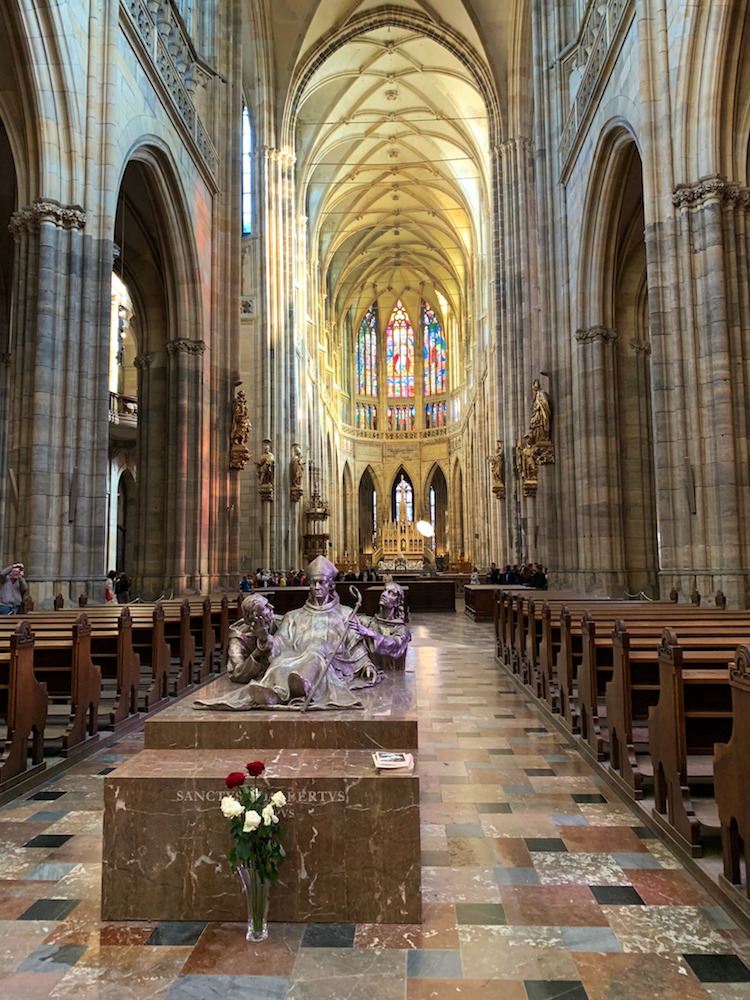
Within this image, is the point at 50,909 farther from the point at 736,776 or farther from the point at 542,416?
the point at 542,416

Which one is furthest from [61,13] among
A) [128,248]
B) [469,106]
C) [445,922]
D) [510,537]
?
[469,106]

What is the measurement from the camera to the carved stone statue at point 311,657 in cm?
Result: 399

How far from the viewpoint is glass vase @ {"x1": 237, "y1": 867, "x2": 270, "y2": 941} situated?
117 inches

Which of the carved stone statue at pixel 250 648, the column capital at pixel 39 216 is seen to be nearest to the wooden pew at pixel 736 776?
the carved stone statue at pixel 250 648

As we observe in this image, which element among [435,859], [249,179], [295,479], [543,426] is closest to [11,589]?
[435,859]

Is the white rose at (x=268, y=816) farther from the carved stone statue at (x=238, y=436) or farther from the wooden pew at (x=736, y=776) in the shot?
the carved stone statue at (x=238, y=436)

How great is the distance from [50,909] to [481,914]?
6.21ft

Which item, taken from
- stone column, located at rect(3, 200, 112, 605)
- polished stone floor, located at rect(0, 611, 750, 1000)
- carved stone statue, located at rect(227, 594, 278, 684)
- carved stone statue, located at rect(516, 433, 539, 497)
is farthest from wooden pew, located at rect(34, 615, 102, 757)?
carved stone statue, located at rect(516, 433, 539, 497)

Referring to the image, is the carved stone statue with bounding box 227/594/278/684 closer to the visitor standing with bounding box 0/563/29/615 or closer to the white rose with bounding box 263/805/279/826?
the white rose with bounding box 263/805/279/826

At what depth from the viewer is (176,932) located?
10.2 ft

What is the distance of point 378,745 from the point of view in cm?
369

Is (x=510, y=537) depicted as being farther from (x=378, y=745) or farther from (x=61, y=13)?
(x=378, y=745)

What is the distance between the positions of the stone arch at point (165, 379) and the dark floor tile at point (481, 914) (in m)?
12.1

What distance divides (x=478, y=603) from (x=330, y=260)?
2936 centimetres
